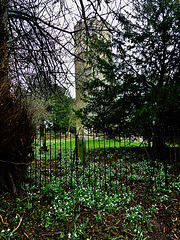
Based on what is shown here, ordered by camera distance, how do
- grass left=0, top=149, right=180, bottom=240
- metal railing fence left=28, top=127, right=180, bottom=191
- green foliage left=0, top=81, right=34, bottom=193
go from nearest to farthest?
grass left=0, top=149, right=180, bottom=240
green foliage left=0, top=81, right=34, bottom=193
metal railing fence left=28, top=127, right=180, bottom=191

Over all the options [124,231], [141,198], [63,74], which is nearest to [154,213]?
[141,198]

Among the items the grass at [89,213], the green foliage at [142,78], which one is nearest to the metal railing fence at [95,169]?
the grass at [89,213]

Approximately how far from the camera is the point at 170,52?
20.4 ft

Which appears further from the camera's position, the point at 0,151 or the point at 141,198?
the point at 141,198

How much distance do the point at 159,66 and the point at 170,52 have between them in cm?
64

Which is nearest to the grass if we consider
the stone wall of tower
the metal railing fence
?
the metal railing fence

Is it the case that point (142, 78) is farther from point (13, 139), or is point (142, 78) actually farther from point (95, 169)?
point (13, 139)

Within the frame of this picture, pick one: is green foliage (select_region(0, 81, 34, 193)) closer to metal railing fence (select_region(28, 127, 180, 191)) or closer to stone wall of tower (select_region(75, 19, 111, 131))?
metal railing fence (select_region(28, 127, 180, 191))

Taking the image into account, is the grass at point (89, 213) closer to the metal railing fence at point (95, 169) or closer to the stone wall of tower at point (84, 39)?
the metal railing fence at point (95, 169)

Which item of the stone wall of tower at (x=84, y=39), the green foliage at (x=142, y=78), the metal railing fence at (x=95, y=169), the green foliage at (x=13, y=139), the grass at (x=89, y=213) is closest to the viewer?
the grass at (x=89, y=213)

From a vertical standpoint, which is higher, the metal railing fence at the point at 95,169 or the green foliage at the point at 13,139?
the green foliage at the point at 13,139

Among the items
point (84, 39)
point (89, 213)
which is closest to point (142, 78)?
point (84, 39)

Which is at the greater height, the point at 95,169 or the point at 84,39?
the point at 84,39

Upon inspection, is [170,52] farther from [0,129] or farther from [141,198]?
[0,129]
